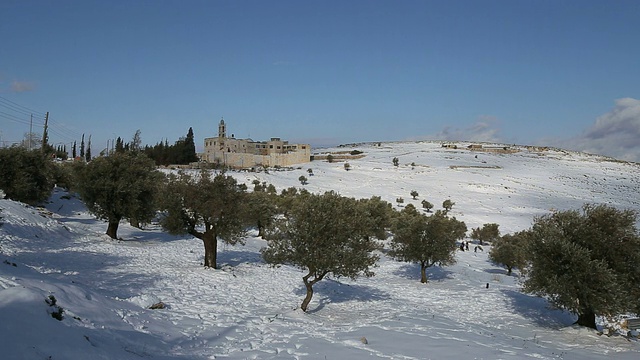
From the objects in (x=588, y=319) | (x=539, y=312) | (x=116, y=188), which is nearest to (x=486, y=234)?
(x=539, y=312)

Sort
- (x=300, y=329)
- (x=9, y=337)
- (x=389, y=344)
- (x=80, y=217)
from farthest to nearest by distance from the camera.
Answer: (x=80, y=217) → (x=300, y=329) → (x=389, y=344) → (x=9, y=337)

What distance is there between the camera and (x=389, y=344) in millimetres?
15445

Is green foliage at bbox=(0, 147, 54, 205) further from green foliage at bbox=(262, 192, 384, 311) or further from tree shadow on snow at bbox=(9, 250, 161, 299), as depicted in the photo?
green foliage at bbox=(262, 192, 384, 311)

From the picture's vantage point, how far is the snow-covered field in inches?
432

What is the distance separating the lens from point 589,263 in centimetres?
1922

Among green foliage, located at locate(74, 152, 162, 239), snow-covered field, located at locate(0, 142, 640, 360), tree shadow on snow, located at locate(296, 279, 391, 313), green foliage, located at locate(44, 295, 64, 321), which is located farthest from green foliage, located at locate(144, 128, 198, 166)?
green foliage, located at locate(44, 295, 64, 321)

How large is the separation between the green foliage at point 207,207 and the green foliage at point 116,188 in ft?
22.2

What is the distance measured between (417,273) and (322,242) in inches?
883

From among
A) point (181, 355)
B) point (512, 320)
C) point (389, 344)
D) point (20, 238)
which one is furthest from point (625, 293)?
point (20, 238)

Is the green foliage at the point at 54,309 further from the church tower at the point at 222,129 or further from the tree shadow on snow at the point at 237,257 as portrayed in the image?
the church tower at the point at 222,129

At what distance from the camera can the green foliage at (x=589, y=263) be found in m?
19.2

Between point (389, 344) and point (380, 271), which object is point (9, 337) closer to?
point (389, 344)

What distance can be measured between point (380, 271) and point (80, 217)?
32.6 m

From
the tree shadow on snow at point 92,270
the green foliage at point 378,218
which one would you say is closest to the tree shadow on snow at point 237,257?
the tree shadow on snow at point 92,270
